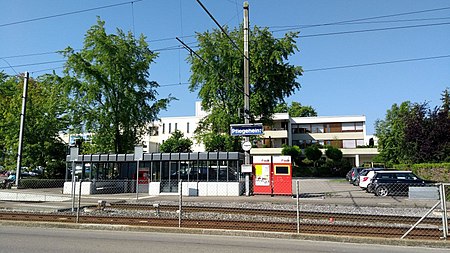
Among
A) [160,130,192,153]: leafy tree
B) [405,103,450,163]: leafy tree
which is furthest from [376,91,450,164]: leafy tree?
[160,130,192,153]: leafy tree

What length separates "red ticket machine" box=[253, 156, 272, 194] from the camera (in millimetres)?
21594

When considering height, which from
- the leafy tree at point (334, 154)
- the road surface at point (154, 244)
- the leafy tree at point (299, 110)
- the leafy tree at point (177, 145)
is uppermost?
the leafy tree at point (299, 110)

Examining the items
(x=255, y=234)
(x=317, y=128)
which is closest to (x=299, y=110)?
(x=317, y=128)

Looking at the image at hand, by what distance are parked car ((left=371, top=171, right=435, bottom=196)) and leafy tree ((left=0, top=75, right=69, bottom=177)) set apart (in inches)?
1097

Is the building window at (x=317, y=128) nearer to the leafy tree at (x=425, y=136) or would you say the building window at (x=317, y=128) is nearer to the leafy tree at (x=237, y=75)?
the leafy tree at (x=237, y=75)

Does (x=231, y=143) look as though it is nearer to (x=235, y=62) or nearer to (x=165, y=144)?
(x=235, y=62)

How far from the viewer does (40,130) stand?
33.9 metres

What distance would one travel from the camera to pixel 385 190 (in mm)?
Answer: 21219

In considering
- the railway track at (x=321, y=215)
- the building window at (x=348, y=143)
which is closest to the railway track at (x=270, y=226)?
the railway track at (x=321, y=215)

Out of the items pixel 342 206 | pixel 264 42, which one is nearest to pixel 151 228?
pixel 342 206

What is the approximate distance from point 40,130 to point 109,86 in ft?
24.5

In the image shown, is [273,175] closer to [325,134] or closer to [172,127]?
[325,134]

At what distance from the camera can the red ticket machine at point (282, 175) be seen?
21.3m

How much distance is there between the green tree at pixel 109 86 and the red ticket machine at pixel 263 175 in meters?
17.8
